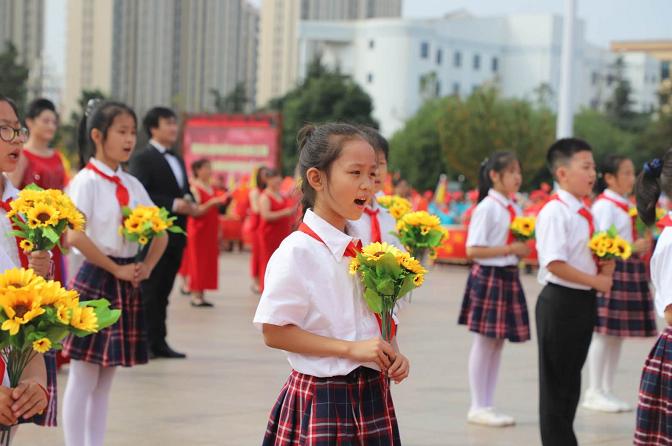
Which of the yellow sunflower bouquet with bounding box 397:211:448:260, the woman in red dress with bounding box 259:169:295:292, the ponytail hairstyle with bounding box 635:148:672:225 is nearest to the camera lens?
the ponytail hairstyle with bounding box 635:148:672:225

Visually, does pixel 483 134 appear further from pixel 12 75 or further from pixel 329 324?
pixel 329 324

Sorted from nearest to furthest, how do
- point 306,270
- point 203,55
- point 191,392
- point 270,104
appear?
1. point 306,270
2. point 191,392
3. point 270,104
4. point 203,55

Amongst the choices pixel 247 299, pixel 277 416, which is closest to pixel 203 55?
pixel 247 299

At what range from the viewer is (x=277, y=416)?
3607 millimetres

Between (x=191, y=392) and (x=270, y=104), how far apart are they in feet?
215

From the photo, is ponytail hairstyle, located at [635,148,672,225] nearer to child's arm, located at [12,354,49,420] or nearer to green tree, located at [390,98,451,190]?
child's arm, located at [12,354,49,420]

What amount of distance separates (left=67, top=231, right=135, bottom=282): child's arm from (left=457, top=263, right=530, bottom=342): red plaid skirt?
2435mm

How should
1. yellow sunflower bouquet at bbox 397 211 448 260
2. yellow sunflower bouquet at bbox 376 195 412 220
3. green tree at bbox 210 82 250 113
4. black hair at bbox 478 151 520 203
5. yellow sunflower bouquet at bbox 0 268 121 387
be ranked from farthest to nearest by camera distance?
green tree at bbox 210 82 250 113 → black hair at bbox 478 151 520 203 → yellow sunflower bouquet at bbox 376 195 412 220 → yellow sunflower bouquet at bbox 397 211 448 260 → yellow sunflower bouquet at bbox 0 268 121 387

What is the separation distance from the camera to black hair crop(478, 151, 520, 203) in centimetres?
733

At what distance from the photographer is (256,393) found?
7863mm

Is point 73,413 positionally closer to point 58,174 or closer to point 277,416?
point 277,416

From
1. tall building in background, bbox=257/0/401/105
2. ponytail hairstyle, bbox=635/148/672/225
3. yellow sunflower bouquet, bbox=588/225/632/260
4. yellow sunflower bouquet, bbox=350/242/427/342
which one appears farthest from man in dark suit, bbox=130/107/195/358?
tall building in background, bbox=257/0/401/105

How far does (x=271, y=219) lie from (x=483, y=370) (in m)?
7.42

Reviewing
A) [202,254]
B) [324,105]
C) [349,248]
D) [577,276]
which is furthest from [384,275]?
[324,105]
